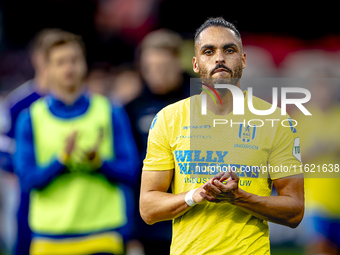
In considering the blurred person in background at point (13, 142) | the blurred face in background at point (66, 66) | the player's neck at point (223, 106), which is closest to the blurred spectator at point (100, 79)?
the blurred person in background at point (13, 142)

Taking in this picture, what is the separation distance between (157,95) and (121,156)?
3.42ft

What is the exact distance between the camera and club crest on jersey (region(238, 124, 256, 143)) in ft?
8.43

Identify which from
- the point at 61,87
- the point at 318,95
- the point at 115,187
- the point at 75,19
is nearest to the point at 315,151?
the point at 318,95

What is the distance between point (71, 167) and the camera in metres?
4.16

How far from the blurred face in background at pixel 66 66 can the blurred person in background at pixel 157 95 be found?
0.94 m

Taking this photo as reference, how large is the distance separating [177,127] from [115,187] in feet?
6.24

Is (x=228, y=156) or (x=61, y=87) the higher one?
(x=61, y=87)

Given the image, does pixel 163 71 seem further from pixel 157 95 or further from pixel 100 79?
pixel 100 79

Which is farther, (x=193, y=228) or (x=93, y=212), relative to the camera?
(x=93, y=212)

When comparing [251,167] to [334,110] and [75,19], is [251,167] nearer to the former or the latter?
[334,110]

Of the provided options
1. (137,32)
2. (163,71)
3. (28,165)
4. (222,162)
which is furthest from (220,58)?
(137,32)

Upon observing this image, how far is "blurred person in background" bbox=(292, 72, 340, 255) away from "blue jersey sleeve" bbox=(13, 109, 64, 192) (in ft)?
8.38

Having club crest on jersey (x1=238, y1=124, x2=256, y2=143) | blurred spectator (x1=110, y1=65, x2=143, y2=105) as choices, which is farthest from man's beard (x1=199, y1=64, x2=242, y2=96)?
blurred spectator (x1=110, y1=65, x2=143, y2=105)

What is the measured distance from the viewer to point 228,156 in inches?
100
